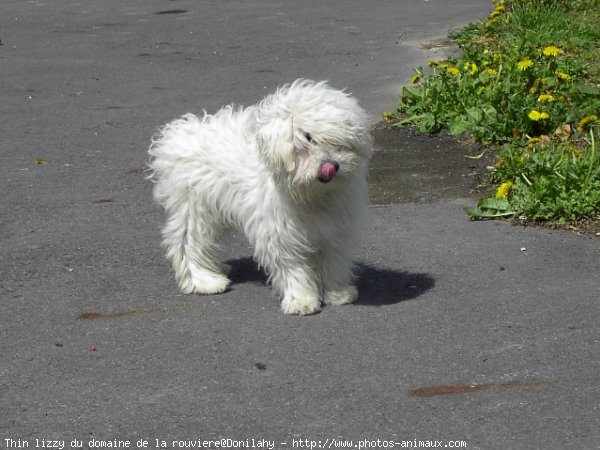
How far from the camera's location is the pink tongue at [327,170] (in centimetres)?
534

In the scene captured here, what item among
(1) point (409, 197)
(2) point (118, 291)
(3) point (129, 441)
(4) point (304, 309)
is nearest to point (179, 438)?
(3) point (129, 441)

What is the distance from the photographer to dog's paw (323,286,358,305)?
596 centimetres

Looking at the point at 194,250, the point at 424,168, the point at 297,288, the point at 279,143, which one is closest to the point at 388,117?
the point at 424,168

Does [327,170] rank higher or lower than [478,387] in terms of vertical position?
higher

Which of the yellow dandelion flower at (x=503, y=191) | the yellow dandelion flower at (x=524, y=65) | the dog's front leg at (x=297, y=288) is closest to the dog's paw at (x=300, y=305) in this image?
the dog's front leg at (x=297, y=288)

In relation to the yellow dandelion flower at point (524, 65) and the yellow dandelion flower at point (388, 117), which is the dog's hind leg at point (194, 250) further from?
the yellow dandelion flower at point (524, 65)

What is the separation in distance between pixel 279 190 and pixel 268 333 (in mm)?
760

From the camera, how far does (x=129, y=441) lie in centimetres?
442

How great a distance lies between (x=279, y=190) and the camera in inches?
224

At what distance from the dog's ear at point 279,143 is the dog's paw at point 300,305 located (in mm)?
771

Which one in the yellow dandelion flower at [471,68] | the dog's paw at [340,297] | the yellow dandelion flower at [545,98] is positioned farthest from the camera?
the yellow dandelion flower at [471,68]

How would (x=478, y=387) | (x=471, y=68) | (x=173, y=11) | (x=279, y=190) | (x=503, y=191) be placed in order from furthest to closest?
(x=173, y=11), (x=471, y=68), (x=503, y=191), (x=279, y=190), (x=478, y=387)

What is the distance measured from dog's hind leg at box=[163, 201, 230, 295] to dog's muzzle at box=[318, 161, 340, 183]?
3.70ft

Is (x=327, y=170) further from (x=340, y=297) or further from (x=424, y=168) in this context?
(x=424, y=168)
